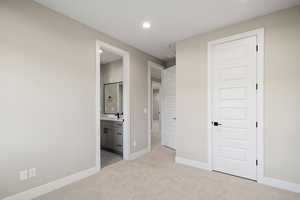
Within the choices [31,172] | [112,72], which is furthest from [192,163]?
[112,72]

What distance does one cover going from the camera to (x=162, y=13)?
2330 mm

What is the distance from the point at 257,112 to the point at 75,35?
3243mm

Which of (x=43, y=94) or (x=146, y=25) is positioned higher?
(x=146, y=25)

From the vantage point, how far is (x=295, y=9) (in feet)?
7.17

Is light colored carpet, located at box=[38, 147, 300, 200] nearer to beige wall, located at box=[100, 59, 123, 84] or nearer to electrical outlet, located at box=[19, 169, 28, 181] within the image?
electrical outlet, located at box=[19, 169, 28, 181]

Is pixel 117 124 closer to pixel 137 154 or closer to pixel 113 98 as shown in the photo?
pixel 137 154

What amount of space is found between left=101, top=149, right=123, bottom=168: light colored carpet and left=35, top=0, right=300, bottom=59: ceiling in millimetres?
2687

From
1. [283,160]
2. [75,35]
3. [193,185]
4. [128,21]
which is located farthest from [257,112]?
[75,35]

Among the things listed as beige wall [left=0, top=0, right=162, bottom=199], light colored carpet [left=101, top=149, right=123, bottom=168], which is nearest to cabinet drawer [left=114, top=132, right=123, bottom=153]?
light colored carpet [left=101, top=149, right=123, bottom=168]

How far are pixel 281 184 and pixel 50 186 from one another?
3.37 meters

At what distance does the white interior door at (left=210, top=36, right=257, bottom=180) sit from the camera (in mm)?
2506

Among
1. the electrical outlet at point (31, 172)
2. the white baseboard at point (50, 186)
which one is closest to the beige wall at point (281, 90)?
the white baseboard at point (50, 186)

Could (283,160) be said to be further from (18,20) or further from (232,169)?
(18,20)

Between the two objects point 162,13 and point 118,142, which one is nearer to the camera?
point 162,13
